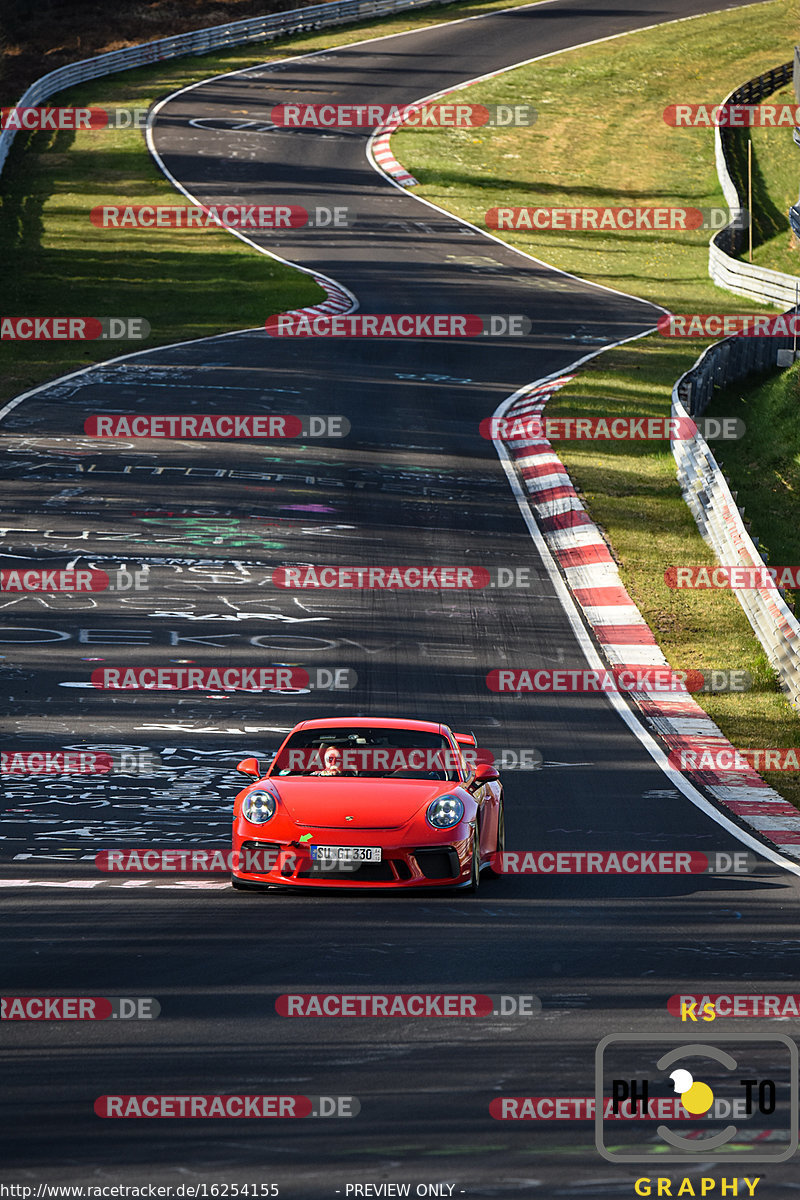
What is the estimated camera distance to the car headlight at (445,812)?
973 cm

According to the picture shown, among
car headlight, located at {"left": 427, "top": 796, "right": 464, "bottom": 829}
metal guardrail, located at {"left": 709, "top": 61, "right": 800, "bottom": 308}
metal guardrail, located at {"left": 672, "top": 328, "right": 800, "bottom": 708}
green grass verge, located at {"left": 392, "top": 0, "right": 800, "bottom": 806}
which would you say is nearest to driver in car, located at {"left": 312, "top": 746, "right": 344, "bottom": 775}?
car headlight, located at {"left": 427, "top": 796, "right": 464, "bottom": 829}

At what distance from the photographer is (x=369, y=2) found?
68.9 meters

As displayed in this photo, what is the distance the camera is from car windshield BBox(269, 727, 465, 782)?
34.5 ft

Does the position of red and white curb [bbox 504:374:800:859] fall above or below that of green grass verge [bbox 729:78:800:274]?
below

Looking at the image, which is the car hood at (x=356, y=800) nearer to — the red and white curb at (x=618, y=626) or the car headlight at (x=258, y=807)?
the car headlight at (x=258, y=807)

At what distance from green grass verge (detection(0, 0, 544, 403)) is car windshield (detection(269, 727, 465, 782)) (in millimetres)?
17975

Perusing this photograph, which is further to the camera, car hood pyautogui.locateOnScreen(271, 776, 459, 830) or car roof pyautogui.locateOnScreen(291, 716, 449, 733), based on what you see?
car roof pyautogui.locateOnScreen(291, 716, 449, 733)

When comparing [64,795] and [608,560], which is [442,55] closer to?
[608,560]

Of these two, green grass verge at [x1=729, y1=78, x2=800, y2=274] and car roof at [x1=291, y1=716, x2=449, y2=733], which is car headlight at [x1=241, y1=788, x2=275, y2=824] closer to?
car roof at [x1=291, y1=716, x2=449, y2=733]

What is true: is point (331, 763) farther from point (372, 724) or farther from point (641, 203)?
point (641, 203)

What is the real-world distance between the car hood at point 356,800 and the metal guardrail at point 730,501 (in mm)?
6257

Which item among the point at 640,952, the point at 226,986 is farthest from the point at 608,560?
the point at 226,986

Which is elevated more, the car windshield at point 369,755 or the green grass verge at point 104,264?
the green grass verge at point 104,264

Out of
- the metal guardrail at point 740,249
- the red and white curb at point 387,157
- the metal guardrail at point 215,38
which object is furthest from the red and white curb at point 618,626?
the metal guardrail at point 215,38
